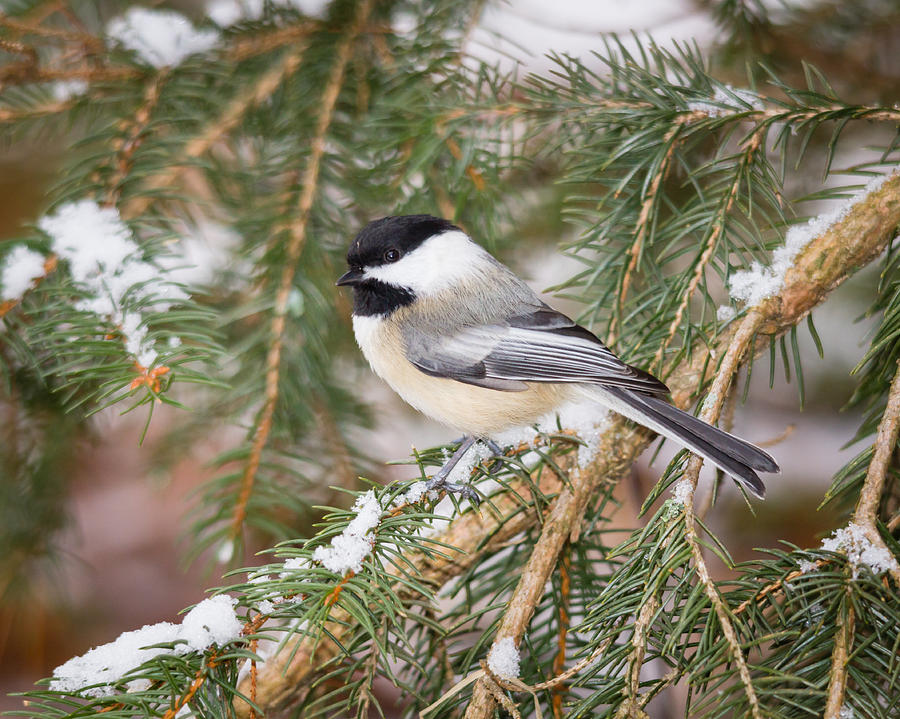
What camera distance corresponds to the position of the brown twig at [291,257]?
926 mm

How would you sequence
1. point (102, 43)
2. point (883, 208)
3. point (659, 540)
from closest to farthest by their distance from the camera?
point (659, 540)
point (883, 208)
point (102, 43)

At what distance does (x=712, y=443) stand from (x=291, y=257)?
0.63 meters

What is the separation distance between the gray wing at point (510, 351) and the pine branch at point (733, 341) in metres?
0.16

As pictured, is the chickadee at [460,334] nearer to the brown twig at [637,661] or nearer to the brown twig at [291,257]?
the brown twig at [291,257]

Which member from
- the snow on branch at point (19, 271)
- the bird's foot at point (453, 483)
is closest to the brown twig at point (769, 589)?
the bird's foot at point (453, 483)

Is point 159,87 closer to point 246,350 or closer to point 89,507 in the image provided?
point 246,350

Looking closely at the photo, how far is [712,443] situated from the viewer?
0.72m

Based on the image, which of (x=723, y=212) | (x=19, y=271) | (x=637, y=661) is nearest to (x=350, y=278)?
(x=19, y=271)

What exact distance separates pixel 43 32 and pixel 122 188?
0.25 meters

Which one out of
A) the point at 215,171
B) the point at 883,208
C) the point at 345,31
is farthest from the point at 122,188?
the point at 883,208

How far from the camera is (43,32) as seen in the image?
0.99m

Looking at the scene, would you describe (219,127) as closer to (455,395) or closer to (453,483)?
(455,395)

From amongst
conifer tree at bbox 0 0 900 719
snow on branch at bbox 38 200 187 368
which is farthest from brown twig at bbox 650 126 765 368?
snow on branch at bbox 38 200 187 368

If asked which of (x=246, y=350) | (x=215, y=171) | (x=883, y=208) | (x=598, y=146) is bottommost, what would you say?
(x=883, y=208)
